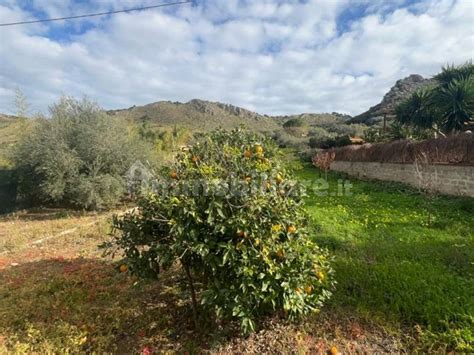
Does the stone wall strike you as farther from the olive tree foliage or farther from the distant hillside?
the distant hillside

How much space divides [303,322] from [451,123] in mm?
14182

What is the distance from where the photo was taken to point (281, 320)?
9.43ft

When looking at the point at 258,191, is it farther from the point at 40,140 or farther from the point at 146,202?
the point at 40,140

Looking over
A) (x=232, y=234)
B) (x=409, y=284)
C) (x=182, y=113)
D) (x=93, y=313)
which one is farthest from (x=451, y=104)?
(x=182, y=113)

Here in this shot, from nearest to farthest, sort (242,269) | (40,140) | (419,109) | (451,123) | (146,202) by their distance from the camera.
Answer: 1. (242,269)
2. (146,202)
3. (40,140)
4. (451,123)
5. (419,109)

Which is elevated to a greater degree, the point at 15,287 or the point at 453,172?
the point at 453,172

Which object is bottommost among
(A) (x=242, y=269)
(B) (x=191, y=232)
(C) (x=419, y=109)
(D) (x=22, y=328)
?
(D) (x=22, y=328)

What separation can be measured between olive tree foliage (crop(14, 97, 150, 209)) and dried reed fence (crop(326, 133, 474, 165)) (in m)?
10.2

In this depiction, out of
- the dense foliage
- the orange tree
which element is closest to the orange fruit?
the orange tree

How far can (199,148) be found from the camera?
2816mm

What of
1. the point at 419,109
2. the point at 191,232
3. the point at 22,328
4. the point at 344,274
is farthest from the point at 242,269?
the point at 419,109

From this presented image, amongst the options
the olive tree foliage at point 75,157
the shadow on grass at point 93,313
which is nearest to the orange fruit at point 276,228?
the shadow on grass at point 93,313

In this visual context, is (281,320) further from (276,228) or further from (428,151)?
(428,151)

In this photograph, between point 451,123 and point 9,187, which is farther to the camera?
point 451,123
